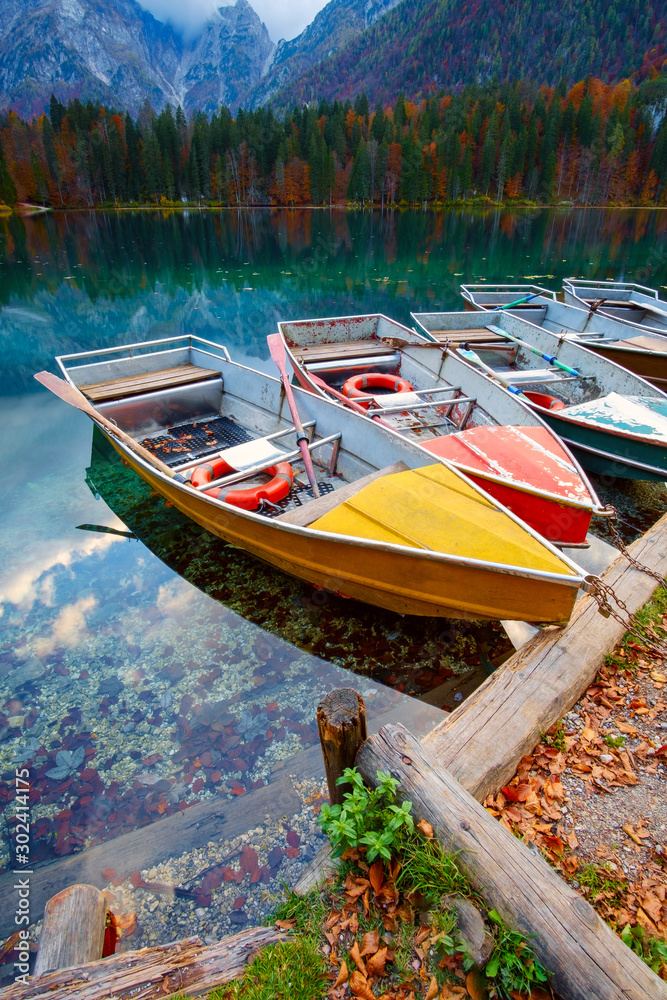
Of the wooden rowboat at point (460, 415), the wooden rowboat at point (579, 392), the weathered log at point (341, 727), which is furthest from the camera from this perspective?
the wooden rowboat at point (579, 392)

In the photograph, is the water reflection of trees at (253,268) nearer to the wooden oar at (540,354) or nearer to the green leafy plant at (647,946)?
the wooden oar at (540,354)

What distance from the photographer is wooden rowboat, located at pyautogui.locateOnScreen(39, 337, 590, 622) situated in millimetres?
3957

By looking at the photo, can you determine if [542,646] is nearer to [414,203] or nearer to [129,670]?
[129,670]

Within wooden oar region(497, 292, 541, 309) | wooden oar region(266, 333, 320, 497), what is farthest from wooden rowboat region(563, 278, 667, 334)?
wooden oar region(266, 333, 320, 497)

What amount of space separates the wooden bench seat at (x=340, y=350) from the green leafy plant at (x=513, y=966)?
9282mm

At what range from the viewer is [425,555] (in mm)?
4031

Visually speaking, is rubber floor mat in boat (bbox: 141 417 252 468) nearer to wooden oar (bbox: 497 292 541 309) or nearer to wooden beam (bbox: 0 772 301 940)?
wooden beam (bbox: 0 772 301 940)

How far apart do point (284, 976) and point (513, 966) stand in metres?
1.01

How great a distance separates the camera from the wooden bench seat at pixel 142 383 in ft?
27.8

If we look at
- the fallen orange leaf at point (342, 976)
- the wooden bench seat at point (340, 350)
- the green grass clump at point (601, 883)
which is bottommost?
the fallen orange leaf at point (342, 976)

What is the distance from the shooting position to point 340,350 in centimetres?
1037

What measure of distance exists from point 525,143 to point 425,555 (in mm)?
84367

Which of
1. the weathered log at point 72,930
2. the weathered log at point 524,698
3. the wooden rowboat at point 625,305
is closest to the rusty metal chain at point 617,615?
the weathered log at point 524,698

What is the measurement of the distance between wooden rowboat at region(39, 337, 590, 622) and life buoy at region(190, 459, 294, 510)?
0.10 m
